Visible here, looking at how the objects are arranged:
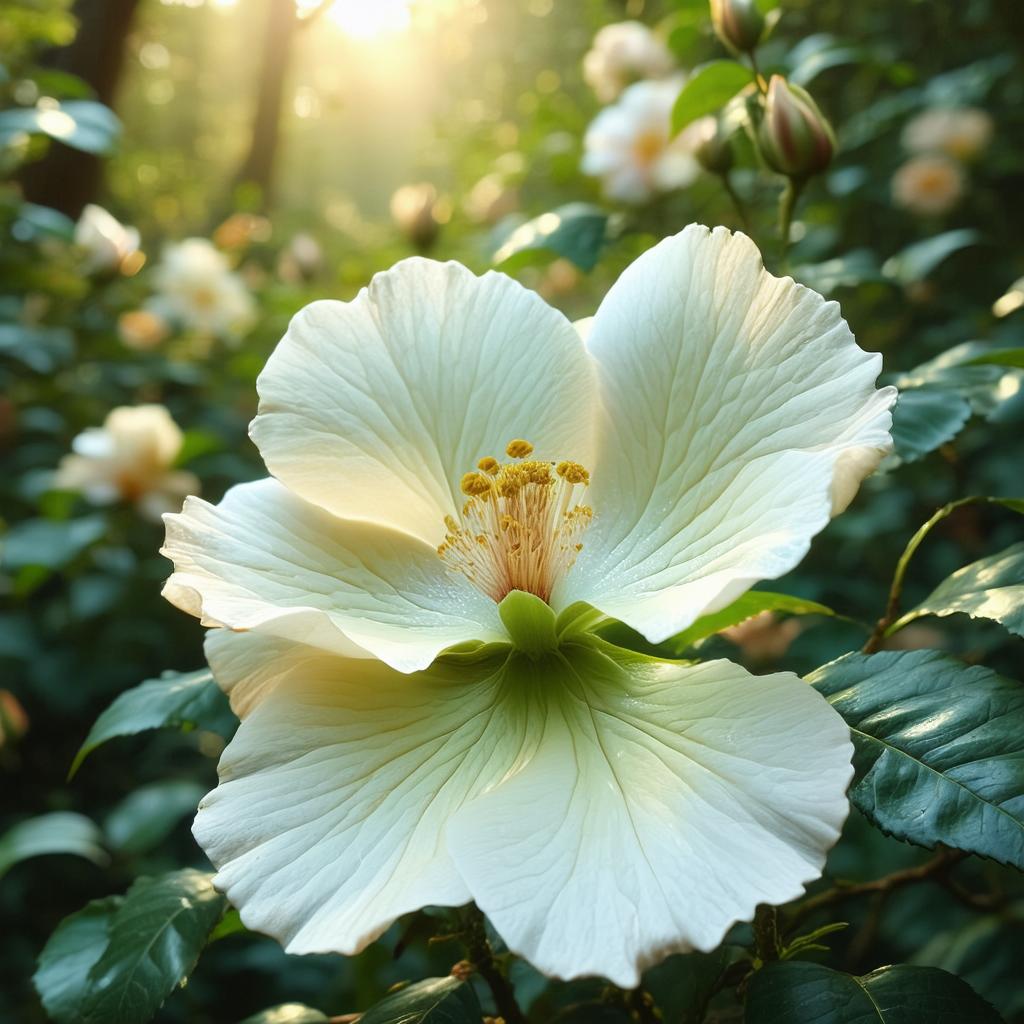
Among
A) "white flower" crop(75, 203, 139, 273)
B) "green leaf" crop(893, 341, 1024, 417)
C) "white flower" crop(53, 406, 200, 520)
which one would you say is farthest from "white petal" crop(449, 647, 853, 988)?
"white flower" crop(75, 203, 139, 273)

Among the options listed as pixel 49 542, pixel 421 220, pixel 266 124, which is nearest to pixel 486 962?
pixel 49 542

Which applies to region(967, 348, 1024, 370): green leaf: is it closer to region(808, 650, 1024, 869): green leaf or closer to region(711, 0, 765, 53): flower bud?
region(808, 650, 1024, 869): green leaf

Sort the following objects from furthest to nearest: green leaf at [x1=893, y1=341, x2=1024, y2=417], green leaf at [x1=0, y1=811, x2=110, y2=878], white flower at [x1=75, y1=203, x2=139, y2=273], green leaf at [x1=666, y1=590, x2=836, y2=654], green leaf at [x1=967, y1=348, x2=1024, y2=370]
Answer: white flower at [x1=75, y1=203, x2=139, y2=273] → green leaf at [x1=0, y1=811, x2=110, y2=878] → green leaf at [x1=893, y1=341, x2=1024, y2=417] → green leaf at [x1=967, y1=348, x2=1024, y2=370] → green leaf at [x1=666, y1=590, x2=836, y2=654]

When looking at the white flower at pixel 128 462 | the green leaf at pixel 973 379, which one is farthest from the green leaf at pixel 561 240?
the white flower at pixel 128 462

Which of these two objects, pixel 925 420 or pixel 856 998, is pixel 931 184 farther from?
pixel 856 998

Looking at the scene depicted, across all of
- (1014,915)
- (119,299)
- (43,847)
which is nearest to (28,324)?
(119,299)

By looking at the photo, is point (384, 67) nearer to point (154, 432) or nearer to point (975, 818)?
point (154, 432)
